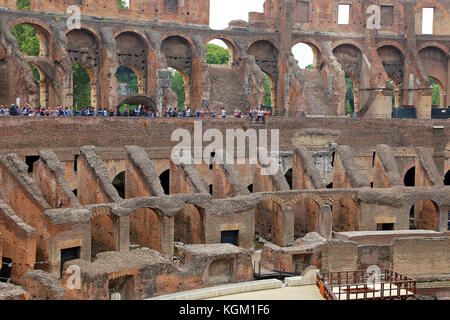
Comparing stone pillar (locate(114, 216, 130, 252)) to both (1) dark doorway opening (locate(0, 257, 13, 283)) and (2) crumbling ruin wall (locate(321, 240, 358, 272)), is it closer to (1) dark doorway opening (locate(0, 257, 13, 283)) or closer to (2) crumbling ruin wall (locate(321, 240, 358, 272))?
(1) dark doorway opening (locate(0, 257, 13, 283))

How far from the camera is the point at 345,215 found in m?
31.1

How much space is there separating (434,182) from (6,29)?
21.3 meters

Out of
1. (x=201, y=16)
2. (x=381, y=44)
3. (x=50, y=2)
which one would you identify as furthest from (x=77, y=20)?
(x=381, y=44)

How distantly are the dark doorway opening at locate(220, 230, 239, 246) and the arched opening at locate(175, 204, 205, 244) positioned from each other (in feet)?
3.38

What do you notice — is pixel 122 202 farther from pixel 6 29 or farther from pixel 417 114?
pixel 417 114

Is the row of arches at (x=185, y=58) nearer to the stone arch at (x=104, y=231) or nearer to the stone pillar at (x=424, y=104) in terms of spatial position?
the stone pillar at (x=424, y=104)

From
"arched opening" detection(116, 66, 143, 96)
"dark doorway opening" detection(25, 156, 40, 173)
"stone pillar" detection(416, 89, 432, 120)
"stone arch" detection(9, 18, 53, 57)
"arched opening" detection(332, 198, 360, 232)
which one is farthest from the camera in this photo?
"arched opening" detection(116, 66, 143, 96)

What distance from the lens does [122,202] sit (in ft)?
82.7

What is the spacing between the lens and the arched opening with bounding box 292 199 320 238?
30.1 metres

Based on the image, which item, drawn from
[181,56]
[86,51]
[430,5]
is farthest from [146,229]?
[430,5]

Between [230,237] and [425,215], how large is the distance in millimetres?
10367

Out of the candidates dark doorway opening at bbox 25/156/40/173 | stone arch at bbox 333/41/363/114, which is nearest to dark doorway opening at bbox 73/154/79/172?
dark doorway opening at bbox 25/156/40/173

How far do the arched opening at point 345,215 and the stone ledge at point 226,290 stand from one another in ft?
25.0

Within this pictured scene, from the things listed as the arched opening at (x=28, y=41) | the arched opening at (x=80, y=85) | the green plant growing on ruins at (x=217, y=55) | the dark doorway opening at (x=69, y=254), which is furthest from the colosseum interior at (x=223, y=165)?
the green plant growing on ruins at (x=217, y=55)
